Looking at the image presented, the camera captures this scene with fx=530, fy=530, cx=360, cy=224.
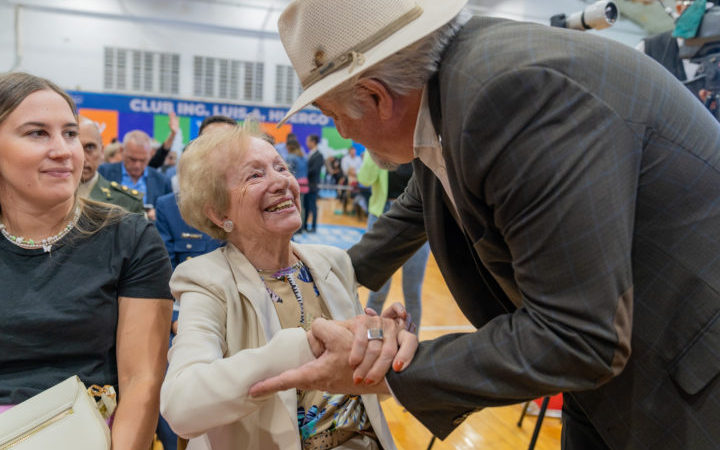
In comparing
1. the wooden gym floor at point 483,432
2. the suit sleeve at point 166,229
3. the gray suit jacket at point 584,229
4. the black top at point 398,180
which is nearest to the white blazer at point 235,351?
the gray suit jacket at point 584,229

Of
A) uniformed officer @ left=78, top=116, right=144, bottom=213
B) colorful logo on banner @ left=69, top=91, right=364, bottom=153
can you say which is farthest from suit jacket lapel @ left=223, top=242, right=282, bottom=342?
colorful logo on banner @ left=69, top=91, right=364, bottom=153

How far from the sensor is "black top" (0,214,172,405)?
1.51 m

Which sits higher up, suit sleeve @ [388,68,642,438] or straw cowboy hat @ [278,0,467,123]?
straw cowboy hat @ [278,0,467,123]

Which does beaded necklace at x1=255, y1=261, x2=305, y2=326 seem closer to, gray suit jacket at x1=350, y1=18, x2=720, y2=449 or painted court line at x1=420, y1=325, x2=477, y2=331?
gray suit jacket at x1=350, y1=18, x2=720, y2=449

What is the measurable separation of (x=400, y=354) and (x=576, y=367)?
32 cm

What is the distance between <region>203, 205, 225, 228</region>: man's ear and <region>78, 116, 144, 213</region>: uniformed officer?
113 centimetres

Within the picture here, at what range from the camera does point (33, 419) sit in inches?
48.0

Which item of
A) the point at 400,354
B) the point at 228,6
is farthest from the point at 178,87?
the point at 400,354

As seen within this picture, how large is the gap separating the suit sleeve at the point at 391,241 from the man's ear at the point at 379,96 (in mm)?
617

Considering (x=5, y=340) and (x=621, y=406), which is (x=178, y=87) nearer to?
(x=5, y=340)

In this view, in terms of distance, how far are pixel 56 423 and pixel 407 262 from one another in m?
2.69

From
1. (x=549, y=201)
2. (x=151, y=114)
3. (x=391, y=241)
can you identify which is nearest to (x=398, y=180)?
(x=391, y=241)

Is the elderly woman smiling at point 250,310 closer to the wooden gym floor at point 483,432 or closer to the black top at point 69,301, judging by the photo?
the black top at point 69,301

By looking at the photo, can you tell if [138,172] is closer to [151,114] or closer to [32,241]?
[32,241]
